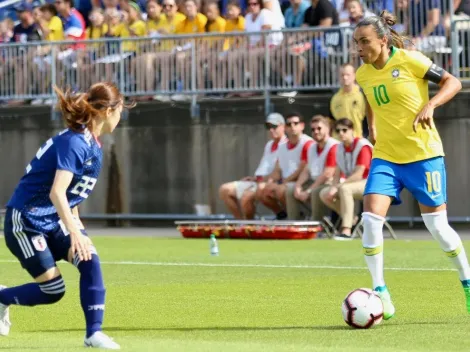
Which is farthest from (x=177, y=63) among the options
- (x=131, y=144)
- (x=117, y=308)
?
(x=117, y=308)

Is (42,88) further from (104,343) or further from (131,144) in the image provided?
(104,343)

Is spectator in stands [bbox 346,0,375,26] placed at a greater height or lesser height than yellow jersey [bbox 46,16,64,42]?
greater

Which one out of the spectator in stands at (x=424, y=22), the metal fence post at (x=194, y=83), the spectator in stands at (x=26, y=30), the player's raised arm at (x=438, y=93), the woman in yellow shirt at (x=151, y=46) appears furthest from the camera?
the spectator in stands at (x=26, y=30)

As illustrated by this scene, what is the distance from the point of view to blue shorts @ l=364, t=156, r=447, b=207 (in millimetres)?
9969

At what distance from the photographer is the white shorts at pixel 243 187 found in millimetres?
21781

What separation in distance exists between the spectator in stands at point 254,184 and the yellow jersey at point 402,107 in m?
11.3

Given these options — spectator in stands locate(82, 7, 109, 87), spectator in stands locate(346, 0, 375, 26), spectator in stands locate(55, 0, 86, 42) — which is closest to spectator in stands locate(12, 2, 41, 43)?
spectator in stands locate(55, 0, 86, 42)

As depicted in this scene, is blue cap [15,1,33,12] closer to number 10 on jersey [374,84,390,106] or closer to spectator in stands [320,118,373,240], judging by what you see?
spectator in stands [320,118,373,240]

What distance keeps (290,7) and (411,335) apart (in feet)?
48.8

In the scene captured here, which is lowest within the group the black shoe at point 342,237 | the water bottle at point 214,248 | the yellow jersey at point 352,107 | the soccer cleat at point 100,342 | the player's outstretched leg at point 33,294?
the black shoe at point 342,237

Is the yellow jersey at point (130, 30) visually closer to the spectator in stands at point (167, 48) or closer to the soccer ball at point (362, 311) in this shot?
the spectator in stands at point (167, 48)

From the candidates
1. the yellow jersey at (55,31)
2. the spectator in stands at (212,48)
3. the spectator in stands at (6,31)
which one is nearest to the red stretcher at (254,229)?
the spectator in stands at (212,48)

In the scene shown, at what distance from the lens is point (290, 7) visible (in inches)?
910

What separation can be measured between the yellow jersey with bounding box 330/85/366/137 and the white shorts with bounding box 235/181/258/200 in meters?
1.85
